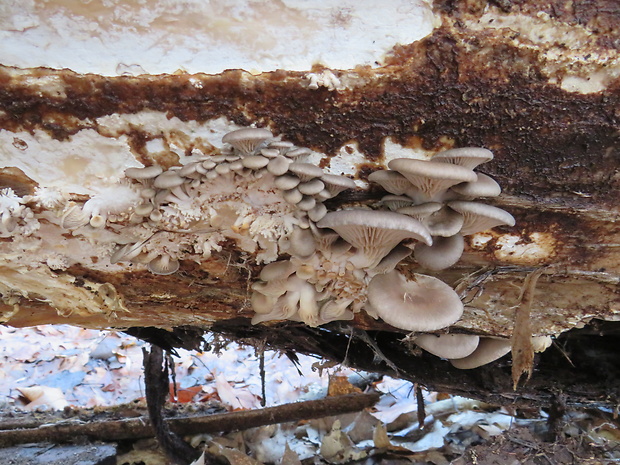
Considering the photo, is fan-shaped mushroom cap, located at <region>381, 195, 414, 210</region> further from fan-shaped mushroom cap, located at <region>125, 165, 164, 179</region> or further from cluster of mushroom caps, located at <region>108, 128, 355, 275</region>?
fan-shaped mushroom cap, located at <region>125, 165, 164, 179</region>

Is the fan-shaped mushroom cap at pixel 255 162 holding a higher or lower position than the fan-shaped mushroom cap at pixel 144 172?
higher

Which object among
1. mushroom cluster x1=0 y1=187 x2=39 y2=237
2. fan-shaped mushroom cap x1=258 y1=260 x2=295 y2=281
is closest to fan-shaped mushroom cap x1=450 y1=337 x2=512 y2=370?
fan-shaped mushroom cap x1=258 y1=260 x2=295 y2=281

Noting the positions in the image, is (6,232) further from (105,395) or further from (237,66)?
(105,395)

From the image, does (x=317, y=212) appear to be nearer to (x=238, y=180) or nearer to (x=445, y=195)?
(x=238, y=180)

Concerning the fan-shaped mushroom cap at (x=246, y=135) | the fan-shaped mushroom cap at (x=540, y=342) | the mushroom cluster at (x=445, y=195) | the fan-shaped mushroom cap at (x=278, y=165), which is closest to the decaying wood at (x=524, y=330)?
the fan-shaped mushroom cap at (x=540, y=342)

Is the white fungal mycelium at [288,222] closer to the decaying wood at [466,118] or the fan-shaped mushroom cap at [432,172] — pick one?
the fan-shaped mushroom cap at [432,172]

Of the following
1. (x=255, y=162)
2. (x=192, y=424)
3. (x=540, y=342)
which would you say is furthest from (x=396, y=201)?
(x=192, y=424)
